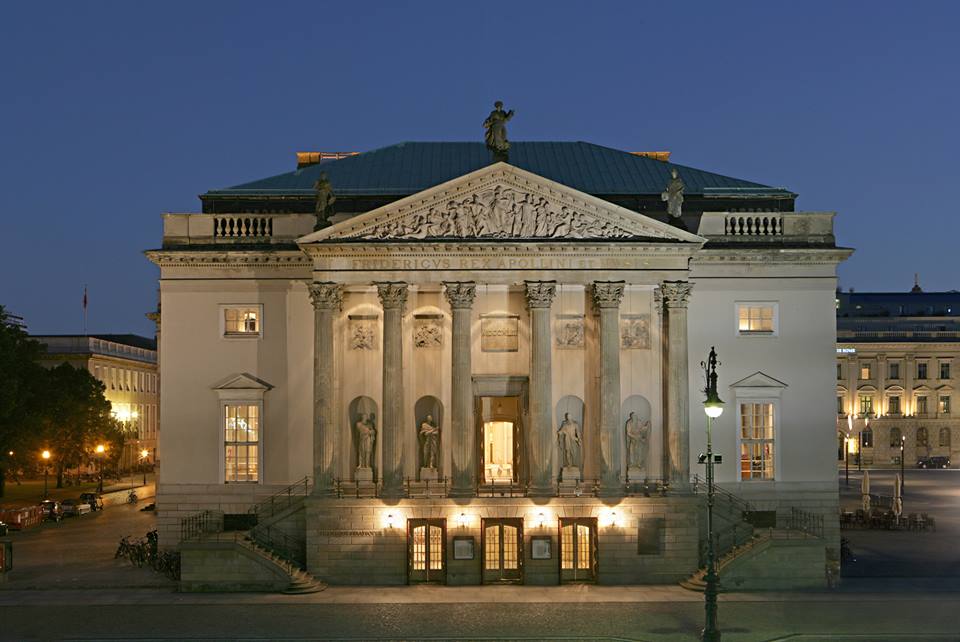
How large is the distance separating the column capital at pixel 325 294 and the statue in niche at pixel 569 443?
10.4 meters

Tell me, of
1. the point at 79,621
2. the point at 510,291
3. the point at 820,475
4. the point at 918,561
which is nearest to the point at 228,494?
the point at 79,621

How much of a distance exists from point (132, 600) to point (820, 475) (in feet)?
91.8

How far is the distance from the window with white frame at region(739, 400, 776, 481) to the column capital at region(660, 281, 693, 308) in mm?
6390

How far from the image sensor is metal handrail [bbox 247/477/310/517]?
47281mm

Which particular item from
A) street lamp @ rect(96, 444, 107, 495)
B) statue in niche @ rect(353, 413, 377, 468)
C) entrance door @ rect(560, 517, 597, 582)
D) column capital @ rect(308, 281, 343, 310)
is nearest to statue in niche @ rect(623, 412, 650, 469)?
entrance door @ rect(560, 517, 597, 582)

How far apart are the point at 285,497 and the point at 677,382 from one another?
669 inches

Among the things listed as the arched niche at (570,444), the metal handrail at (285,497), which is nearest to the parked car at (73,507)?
the metal handrail at (285,497)

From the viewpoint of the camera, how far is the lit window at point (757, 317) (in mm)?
48656

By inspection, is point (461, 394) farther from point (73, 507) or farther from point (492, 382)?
point (73, 507)

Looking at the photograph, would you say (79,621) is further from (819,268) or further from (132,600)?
(819,268)

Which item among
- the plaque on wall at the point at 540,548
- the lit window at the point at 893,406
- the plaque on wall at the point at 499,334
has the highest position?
the plaque on wall at the point at 499,334

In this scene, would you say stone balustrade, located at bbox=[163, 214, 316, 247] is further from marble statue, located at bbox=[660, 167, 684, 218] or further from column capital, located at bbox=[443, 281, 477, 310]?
marble statue, located at bbox=[660, 167, 684, 218]

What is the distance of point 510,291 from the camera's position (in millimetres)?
47469

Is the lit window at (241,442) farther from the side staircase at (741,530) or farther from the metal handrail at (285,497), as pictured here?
the side staircase at (741,530)
